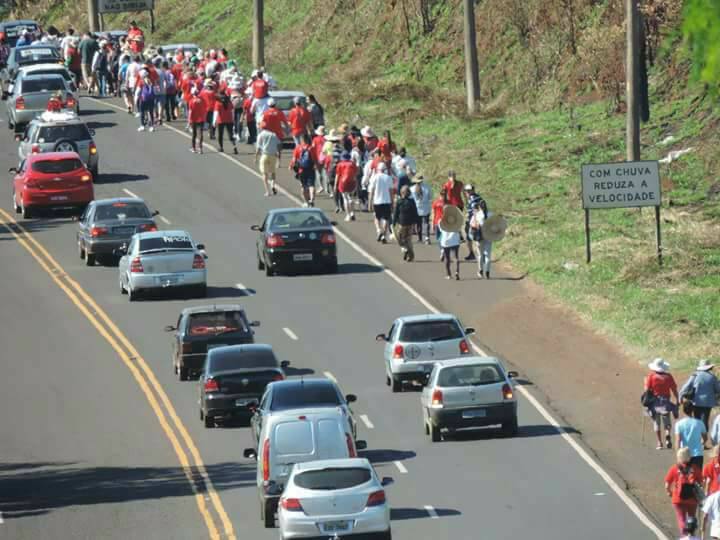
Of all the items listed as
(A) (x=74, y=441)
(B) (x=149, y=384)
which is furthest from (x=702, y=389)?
(B) (x=149, y=384)

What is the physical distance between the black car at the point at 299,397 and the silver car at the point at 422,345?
17.0ft

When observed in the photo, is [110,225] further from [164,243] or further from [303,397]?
[303,397]

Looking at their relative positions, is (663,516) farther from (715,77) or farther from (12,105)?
(12,105)

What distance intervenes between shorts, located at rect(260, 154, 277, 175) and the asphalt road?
86cm

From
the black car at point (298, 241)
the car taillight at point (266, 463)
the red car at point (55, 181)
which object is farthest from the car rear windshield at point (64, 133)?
the car taillight at point (266, 463)

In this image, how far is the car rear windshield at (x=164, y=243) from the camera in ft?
137

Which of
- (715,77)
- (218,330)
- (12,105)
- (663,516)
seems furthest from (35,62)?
(715,77)

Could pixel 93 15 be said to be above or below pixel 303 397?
above

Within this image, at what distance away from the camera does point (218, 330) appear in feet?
117

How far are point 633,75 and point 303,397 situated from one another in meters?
18.8

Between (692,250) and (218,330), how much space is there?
12.2 metres

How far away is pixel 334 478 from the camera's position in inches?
901

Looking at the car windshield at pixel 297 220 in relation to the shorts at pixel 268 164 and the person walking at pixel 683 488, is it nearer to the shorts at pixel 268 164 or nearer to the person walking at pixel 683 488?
Result: the shorts at pixel 268 164

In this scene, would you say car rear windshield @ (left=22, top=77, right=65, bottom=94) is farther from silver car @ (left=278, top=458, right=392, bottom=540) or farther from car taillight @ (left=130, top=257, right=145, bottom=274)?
silver car @ (left=278, top=458, right=392, bottom=540)
